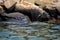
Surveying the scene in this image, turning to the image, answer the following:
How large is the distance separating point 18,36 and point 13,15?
170 inches

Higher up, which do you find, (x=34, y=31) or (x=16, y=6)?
(x=16, y=6)

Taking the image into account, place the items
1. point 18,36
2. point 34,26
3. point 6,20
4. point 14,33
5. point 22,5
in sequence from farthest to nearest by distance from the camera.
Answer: point 22,5
point 6,20
point 34,26
point 14,33
point 18,36

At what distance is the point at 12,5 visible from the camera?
1420 cm

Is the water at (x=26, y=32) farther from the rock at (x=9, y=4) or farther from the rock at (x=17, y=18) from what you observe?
the rock at (x=9, y=4)

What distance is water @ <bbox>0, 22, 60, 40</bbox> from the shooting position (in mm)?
9141

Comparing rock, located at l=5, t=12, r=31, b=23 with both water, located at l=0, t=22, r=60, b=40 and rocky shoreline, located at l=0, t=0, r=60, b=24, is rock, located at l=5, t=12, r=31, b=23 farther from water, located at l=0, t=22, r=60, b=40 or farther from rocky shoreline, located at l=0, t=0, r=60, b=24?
water, located at l=0, t=22, r=60, b=40

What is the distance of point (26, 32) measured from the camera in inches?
406

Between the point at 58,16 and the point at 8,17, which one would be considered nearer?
the point at 8,17

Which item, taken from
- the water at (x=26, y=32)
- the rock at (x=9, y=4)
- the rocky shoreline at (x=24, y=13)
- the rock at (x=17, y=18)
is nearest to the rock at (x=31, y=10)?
the rocky shoreline at (x=24, y=13)

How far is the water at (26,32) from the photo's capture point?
914 cm

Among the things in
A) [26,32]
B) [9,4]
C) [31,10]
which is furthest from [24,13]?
[26,32]

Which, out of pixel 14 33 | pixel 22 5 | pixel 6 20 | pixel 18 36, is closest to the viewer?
pixel 18 36

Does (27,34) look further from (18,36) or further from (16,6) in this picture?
(16,6)

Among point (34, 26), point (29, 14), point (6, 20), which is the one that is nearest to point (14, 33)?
point (34, 26)
